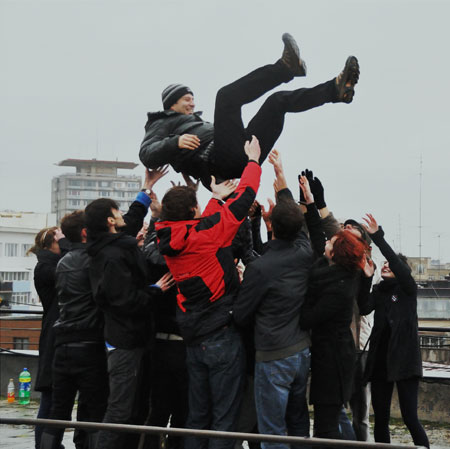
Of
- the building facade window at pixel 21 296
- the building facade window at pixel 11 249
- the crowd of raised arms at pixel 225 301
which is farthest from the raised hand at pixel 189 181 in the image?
the building facade window at pixel 11 249

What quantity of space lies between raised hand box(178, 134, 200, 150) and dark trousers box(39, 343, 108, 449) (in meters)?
1.32

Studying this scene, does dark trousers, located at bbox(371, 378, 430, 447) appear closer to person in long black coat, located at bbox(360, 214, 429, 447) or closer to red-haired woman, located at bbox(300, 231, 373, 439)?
person in long black coat, located at bbox(360, 214, 429, 447)

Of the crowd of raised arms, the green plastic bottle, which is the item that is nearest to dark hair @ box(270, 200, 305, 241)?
the crowd of raised arms

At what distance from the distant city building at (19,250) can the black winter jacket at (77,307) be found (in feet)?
222

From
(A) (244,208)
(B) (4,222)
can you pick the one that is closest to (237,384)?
(A) (244,208)

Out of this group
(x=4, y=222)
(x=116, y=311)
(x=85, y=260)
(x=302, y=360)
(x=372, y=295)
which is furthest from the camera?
(x=4, y=222)

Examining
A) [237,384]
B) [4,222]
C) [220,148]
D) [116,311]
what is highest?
[4,222]

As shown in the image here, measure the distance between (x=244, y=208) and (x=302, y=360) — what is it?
34.4 inches

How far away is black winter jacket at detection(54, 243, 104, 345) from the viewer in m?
4.32

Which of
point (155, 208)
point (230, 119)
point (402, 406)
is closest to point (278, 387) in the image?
point (402, 406)

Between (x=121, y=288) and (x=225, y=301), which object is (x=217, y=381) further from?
(x=121, y=288)

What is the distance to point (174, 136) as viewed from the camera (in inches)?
179

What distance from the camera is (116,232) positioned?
4.33 meters

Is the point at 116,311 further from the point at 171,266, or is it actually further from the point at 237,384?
the point at 237,384
